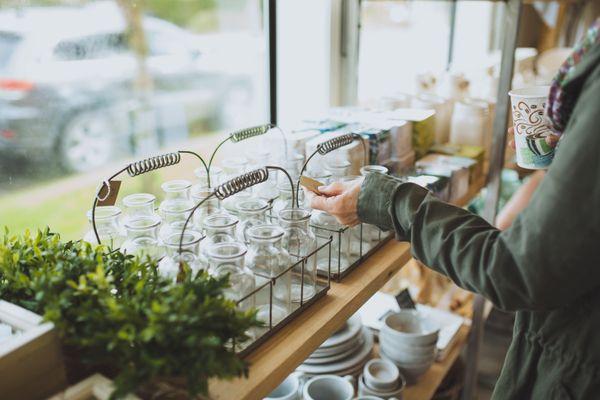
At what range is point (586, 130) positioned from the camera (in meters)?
0.69

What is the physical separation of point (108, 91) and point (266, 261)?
4.40 ft

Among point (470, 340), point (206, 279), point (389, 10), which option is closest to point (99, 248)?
point (206, 279)

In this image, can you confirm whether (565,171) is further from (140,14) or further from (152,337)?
(140,14)

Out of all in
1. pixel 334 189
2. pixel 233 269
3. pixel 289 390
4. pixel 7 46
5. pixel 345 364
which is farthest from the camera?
pixel 345 364

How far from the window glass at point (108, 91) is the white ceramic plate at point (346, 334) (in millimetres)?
610

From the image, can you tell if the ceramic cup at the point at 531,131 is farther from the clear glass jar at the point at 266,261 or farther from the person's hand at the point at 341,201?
the clear glass jar at the point at 266,261

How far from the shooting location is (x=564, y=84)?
0.74 meters

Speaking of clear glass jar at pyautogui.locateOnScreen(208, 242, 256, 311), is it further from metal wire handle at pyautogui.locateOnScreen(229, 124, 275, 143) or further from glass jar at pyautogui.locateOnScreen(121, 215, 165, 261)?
→ metal wire handle at pyautogui.locateOnScreen(229, 124, 275, 143)

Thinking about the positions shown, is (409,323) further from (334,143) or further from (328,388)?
(334,143)

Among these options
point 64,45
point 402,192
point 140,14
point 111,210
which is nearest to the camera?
point 402,192

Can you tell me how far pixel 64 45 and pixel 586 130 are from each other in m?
1.34

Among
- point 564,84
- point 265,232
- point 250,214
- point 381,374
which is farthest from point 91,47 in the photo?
point 564,84

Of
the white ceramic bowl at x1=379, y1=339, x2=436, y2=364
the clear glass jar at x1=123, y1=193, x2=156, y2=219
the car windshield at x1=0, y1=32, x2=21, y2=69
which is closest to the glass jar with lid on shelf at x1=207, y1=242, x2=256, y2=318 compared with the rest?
the clear glass jar at x1=123, y1=193, x2=156, y2=219

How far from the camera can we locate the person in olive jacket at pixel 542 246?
693 mm
